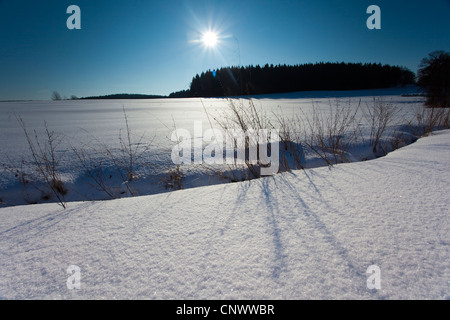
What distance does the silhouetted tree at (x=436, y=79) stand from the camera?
348 inches

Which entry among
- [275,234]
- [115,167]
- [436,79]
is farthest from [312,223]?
[436,79]

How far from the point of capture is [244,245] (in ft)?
2.39

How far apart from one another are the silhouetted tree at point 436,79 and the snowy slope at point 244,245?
11495mm

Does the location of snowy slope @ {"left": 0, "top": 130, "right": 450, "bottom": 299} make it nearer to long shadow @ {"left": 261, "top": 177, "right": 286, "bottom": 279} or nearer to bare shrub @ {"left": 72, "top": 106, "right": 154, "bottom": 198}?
long shadow @ {"left": 261, "top": 177, "right": 286, "bottom": 279}

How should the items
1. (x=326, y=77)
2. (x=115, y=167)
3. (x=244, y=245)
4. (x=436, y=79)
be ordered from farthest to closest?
(x=326, y=77)
(x=436, y=79)
(x=115, y=167)
(x=244, y=245)

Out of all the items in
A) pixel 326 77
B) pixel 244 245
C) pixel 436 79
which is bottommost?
pixel 244 245

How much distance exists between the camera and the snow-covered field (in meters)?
0.56

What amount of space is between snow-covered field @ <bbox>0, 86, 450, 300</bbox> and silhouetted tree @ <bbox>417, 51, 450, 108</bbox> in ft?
37.7

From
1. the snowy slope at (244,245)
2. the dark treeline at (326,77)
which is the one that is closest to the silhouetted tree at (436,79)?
the snowy slope at (244,245)

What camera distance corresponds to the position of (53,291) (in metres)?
0.59

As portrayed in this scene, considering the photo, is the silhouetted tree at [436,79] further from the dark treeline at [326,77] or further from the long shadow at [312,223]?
the dark treeline at [326,77]

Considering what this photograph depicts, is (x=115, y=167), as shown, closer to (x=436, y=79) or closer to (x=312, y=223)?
(x=312, y=223)

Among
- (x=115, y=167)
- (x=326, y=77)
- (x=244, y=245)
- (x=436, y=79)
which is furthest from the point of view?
(x=326, y=77)
